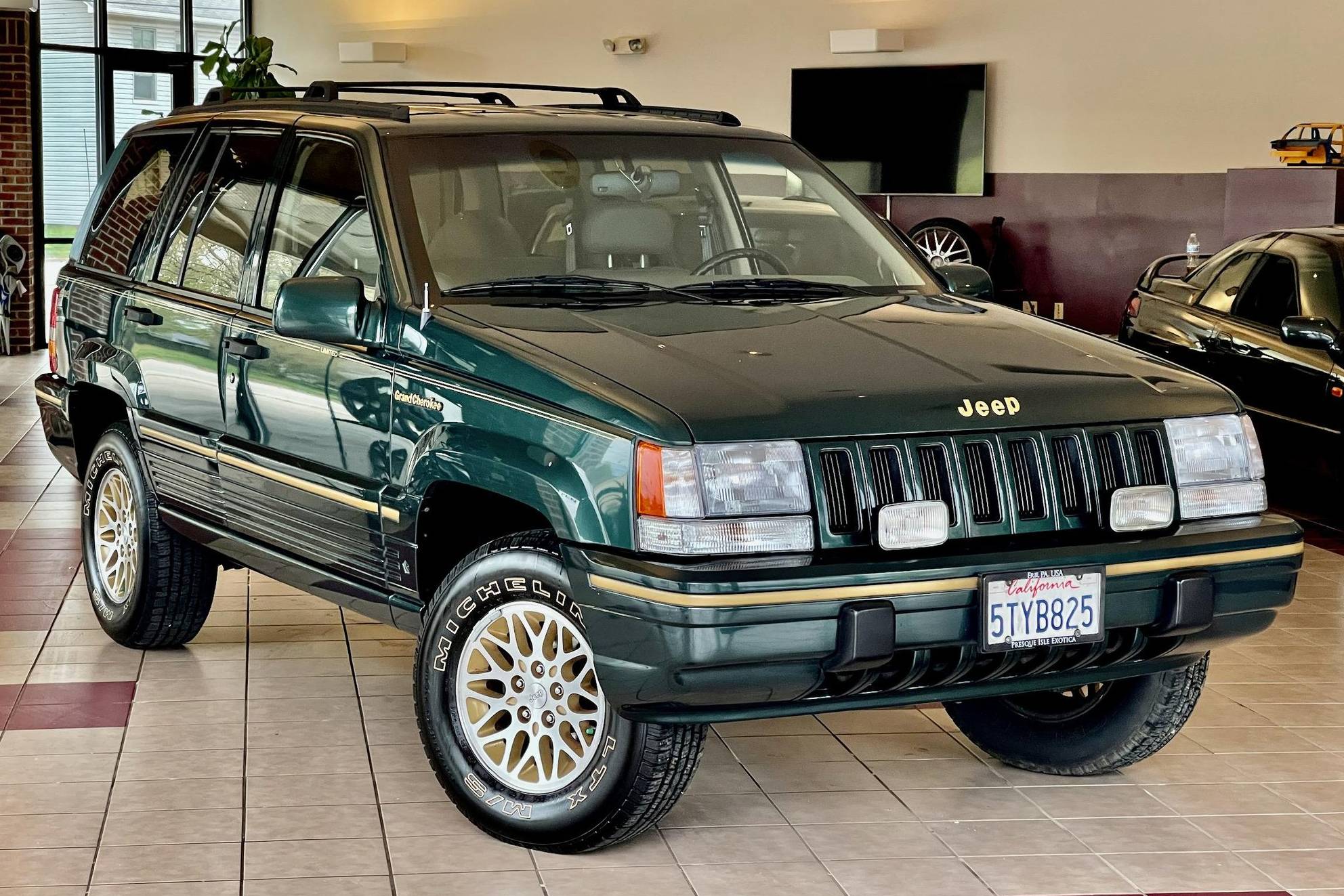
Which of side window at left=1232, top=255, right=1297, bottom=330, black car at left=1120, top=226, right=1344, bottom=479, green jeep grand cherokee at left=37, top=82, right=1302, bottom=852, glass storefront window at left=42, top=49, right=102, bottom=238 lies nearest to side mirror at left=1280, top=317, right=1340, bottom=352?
black car at left=1120, top=226, right=1344, bottom=479

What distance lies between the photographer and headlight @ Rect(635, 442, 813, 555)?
133 inches

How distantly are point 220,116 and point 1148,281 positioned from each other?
20.3 ft

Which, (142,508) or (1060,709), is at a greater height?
(142,508)

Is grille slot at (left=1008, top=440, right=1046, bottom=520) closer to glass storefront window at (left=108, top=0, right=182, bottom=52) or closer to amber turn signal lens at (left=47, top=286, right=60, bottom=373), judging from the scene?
amber turn signal lens at (left=47, top=286, right=60, bottom=373)

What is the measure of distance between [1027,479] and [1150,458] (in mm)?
327

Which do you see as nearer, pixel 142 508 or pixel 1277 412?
pixel 142 508

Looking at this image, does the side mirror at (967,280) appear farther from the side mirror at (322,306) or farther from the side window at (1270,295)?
the side window at (1270,295)

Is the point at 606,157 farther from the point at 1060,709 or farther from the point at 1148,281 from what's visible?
the point at 1148,281

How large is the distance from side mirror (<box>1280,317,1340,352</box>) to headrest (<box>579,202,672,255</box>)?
442 centimetres

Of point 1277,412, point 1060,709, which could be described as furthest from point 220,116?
point 1277,412

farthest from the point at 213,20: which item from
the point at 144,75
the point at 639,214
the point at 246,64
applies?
the point at 639,214

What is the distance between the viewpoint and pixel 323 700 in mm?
5184

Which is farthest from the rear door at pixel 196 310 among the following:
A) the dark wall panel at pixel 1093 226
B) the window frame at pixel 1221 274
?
the dark wall panel at pixel 1093 226

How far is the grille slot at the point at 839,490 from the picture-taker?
3.46m
